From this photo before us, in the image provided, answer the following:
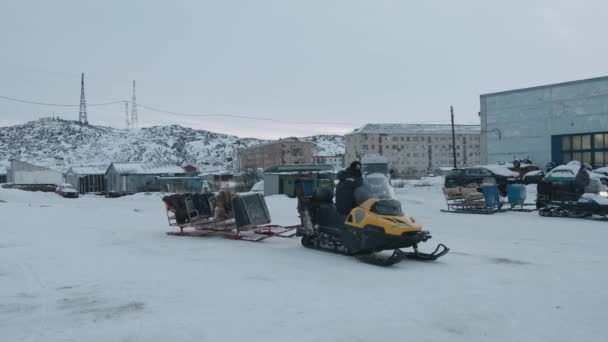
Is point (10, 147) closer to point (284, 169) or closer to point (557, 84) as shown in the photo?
point (284, 169)

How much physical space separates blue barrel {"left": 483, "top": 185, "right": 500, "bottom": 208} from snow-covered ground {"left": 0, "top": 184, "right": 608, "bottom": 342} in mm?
6130

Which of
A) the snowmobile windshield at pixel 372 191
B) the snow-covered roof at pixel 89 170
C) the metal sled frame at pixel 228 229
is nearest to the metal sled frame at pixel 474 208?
the metal sled frame at pixel 228 229

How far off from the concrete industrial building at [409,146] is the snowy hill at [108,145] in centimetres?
5064

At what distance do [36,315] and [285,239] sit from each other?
6.11 metres

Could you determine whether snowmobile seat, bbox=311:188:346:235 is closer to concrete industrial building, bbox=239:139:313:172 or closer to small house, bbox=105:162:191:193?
small house, bbox=105:162:191:193

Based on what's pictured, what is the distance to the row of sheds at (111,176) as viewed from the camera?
51.4 metres

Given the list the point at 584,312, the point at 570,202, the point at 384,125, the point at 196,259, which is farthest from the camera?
the point at 384,125

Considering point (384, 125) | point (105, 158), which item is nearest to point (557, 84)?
point (384, 125)

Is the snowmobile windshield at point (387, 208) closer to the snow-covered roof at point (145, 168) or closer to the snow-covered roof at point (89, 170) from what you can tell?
the snow-covered roof at point (145, 168)

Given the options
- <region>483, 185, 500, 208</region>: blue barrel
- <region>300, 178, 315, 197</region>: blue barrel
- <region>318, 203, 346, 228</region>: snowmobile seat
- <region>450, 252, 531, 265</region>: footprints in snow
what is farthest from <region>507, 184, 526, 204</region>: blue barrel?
<region>318, 203, 346, 228</region>: snowmobile seat

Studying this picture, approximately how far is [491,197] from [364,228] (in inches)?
396

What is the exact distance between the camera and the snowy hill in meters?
151

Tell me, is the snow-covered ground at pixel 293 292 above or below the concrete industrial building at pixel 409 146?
below

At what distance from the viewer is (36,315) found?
482cm
